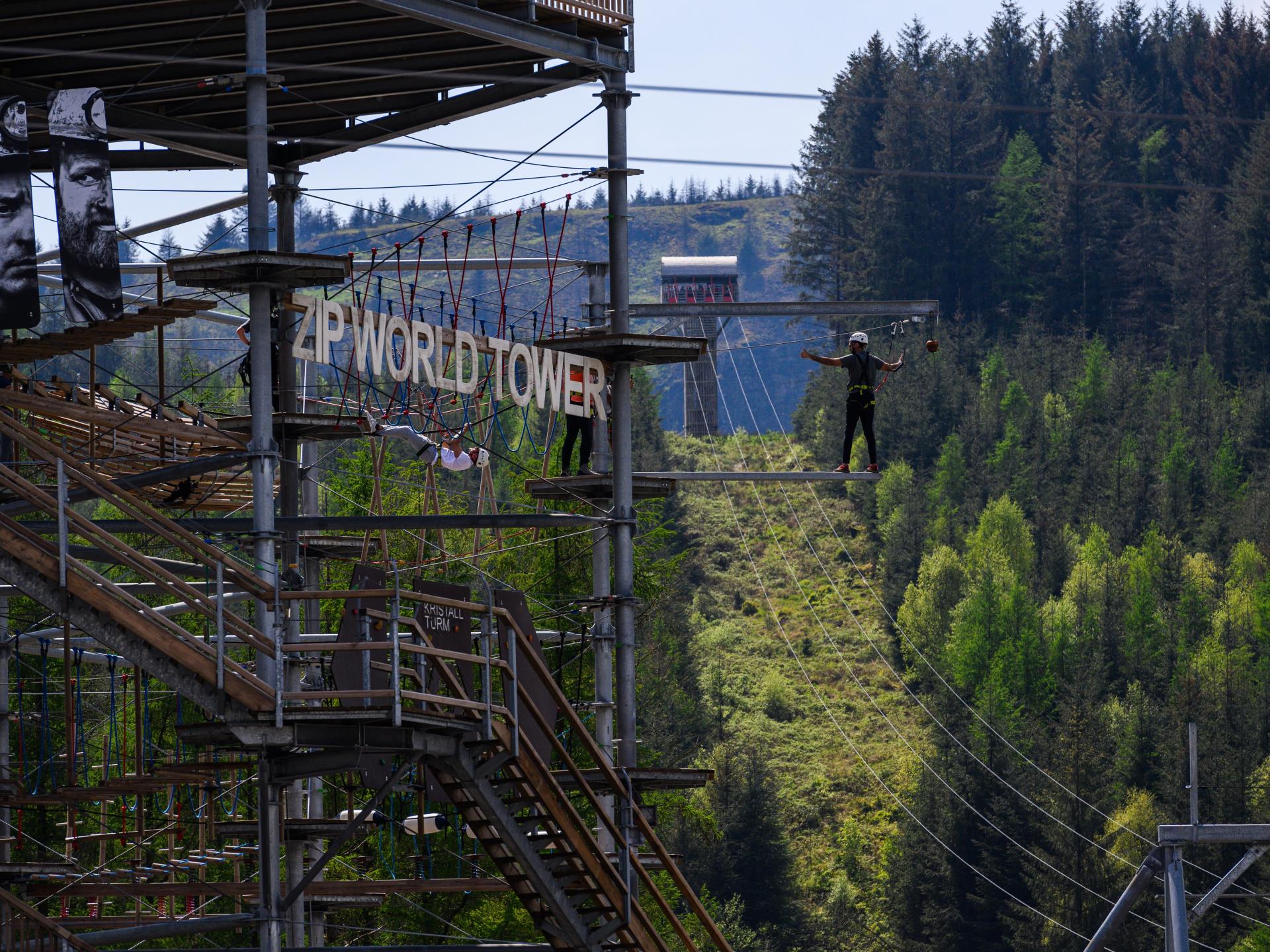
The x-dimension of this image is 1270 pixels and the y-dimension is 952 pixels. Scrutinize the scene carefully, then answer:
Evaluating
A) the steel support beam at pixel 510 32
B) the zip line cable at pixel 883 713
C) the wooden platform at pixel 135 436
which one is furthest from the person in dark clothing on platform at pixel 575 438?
the zip line cable at pixel 883 713

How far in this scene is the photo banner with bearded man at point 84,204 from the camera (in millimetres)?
21281

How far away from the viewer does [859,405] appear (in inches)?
1112

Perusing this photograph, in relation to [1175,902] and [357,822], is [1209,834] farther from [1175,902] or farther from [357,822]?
[357,822]

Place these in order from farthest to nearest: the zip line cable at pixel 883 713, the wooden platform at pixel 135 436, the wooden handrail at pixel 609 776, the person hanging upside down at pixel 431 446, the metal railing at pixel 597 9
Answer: the zip line cable at pixel 883 713 < the metal railing at pixel 597 9 < the person hanging upside down at pixel 431 446 < the wooden platform at pixel 135 436 < the wooden handrail at pixel 609 776

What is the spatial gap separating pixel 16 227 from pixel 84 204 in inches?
34.0

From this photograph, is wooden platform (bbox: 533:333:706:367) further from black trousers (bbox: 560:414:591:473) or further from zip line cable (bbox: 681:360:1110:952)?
zip line cable (bbox: 681:360:1110:952)

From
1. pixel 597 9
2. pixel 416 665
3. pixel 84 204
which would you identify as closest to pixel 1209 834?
pixel 416 665

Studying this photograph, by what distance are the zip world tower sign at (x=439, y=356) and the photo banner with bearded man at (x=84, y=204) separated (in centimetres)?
211

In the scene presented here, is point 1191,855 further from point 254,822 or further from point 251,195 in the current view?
point 251,195

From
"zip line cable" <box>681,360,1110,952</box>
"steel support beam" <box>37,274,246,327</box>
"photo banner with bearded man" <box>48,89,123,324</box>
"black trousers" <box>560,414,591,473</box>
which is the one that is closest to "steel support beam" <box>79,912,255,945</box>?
"photo banner with bearded man" <box>48,89,123,324</box>

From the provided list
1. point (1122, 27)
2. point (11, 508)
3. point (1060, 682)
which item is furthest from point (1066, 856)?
point (1122, 27)

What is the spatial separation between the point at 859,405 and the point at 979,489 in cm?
9587

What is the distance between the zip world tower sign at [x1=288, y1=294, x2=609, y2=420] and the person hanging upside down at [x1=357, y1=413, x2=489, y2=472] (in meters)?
0.65

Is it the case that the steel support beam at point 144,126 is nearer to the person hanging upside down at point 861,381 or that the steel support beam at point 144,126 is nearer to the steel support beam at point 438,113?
the steel support beam at point 438,113
